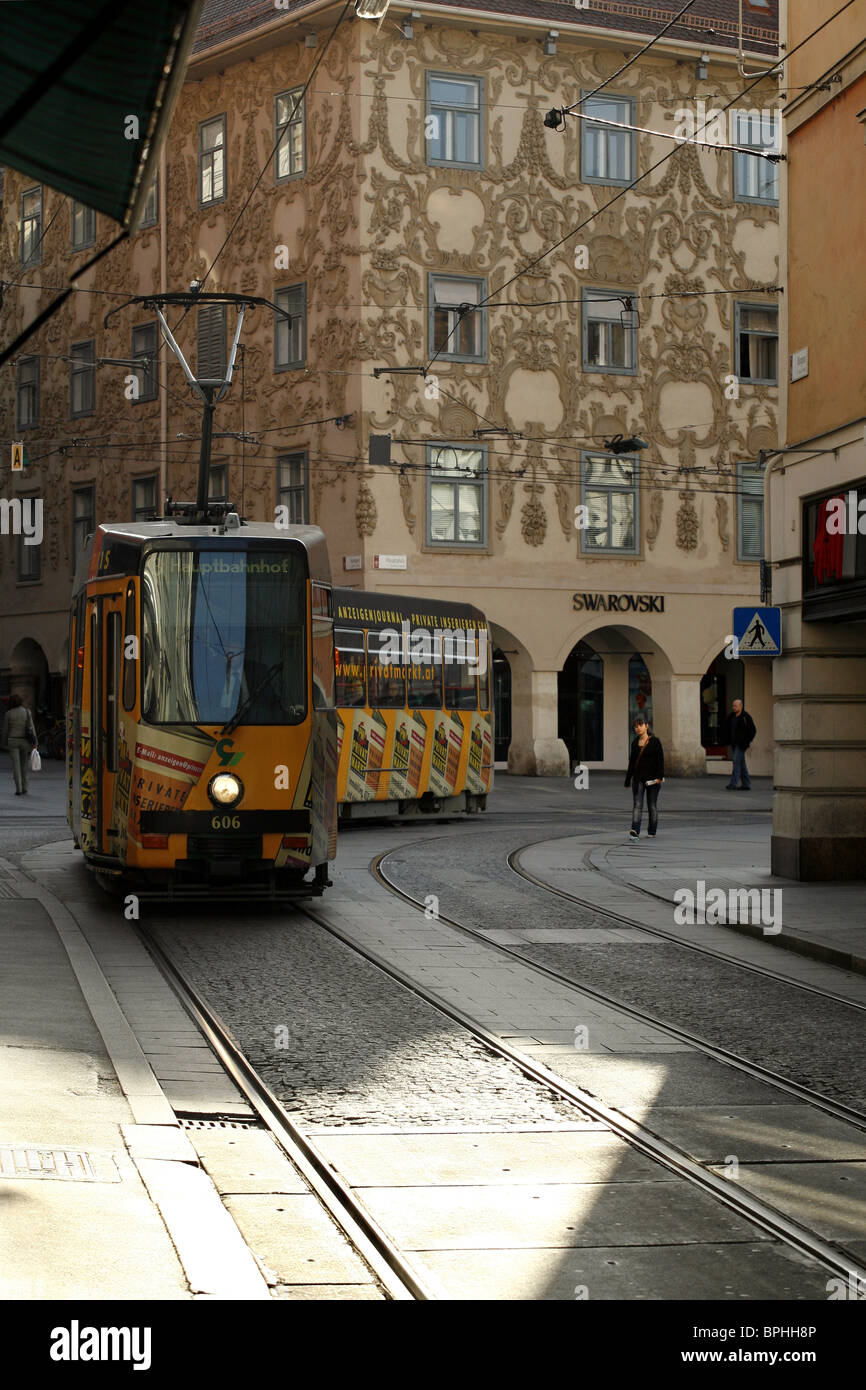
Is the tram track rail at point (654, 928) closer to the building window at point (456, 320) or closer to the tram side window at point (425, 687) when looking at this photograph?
the tram side window at point (425, 687)

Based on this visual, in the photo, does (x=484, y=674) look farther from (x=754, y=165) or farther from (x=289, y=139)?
(x=754, y=165)

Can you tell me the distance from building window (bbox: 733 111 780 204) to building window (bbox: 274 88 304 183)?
9954 millimetres

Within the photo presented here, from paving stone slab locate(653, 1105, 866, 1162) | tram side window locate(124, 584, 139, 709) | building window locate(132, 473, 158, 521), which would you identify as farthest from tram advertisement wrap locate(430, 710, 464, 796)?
paving stone slab locate(653, 1105, 866, 1162)

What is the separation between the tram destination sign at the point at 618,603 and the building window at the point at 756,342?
5735 millimetres

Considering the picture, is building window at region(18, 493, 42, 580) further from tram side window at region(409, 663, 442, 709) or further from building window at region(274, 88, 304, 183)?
tram side window at region(409, 663, 442, 709)

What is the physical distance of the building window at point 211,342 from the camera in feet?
135

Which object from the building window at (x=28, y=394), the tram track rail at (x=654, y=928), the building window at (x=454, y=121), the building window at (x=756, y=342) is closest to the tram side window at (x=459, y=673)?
the tram track rail at (x=654, y=928)

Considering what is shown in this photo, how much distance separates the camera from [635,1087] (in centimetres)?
882

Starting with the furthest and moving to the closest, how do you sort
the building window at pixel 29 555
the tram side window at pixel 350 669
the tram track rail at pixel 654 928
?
the building window at pixel 29 555 < the tram side window at pixel 350 669 < the tram track rail at pixel 654 928

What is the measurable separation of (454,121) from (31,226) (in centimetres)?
1364

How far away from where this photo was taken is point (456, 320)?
39344mm

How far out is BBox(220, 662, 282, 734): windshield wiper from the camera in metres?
14.8

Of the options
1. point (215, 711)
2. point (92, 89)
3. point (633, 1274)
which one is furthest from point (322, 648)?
point (92, 89)

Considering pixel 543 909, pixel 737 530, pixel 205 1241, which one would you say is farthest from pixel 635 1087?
pixel 737 530
